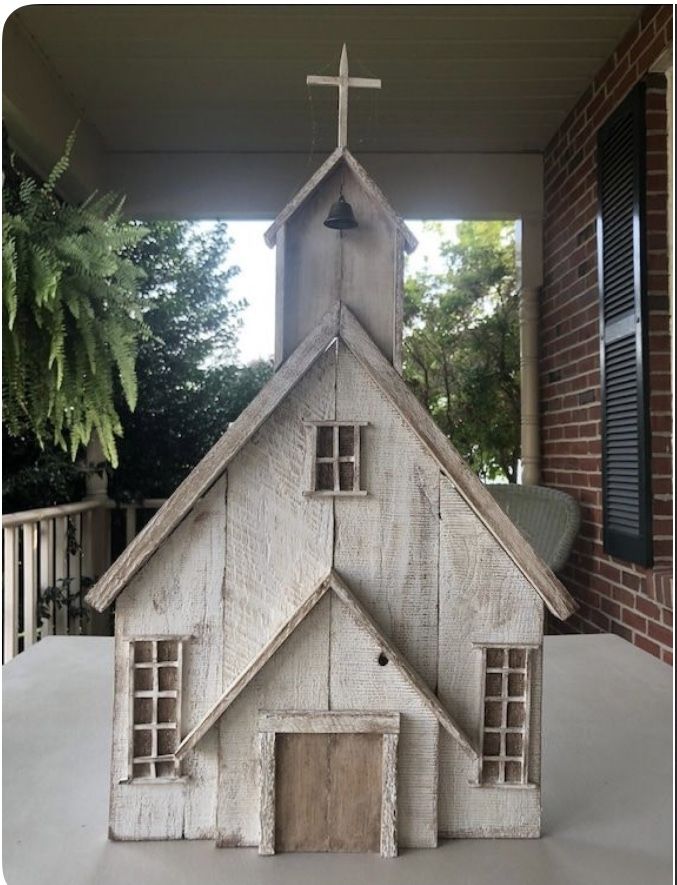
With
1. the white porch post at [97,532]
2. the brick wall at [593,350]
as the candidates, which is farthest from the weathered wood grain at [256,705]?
the white porch post at [97,532]

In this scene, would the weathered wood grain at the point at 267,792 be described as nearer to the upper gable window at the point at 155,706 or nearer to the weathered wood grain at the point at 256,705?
the weathered wood grain at the point at 256,705

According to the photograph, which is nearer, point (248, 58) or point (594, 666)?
point (594, 666)

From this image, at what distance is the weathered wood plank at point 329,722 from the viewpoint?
93 centimetres

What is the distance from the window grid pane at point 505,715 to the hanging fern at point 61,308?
25.3 inches

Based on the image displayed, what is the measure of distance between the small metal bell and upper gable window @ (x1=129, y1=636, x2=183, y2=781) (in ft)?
1.92

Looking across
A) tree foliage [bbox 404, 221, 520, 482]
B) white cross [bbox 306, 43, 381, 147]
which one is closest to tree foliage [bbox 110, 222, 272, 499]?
tree foliage [bbox 404, 221, 520, 482]

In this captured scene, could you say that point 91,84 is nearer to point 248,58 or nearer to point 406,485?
point 248,58

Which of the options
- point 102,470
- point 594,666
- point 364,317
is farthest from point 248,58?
point 594,666

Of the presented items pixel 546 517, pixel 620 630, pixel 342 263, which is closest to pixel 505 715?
pixel 342 263

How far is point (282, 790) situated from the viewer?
93cm

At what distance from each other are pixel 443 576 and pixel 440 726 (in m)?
0.20

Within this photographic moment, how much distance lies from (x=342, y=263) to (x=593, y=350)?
2.41m

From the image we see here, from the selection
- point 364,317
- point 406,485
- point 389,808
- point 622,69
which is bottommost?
point 389,808

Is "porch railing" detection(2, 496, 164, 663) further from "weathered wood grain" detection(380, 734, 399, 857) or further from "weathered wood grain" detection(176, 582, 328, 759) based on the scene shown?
"weathered wood grain" detection(380, 734, 399, 857)
